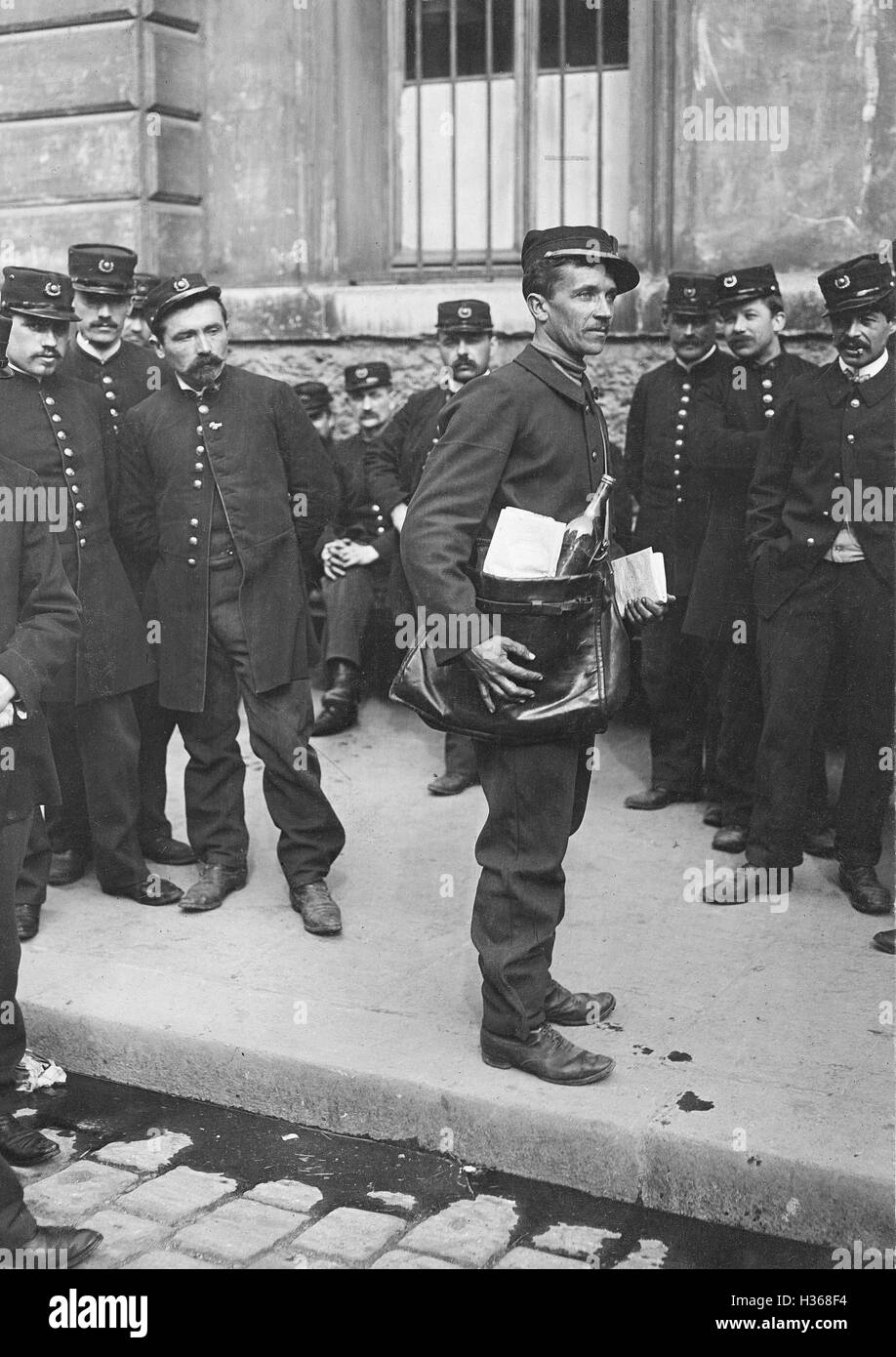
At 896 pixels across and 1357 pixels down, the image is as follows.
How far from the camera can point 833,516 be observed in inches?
221

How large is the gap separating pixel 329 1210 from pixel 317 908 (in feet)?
5.58

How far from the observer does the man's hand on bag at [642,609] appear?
4.22 metres

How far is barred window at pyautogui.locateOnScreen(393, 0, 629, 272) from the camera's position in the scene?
27.4 ft

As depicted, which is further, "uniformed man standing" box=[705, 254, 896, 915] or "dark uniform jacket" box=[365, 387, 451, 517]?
"dark uniform jacket" box=[365, 387, 451, 517]

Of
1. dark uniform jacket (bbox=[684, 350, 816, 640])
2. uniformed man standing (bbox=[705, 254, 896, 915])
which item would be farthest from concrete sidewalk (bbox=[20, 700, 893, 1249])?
dark uniform jacket (bbox=[684, 350, 816, 640])

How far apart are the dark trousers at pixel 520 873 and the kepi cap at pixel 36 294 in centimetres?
218

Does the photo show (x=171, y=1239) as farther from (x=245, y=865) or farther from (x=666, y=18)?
(x=666, y=18)

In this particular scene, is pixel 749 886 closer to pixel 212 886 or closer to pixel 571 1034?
pixel 571 1034

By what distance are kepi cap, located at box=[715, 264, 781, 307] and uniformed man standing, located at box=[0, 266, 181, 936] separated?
7.79ft

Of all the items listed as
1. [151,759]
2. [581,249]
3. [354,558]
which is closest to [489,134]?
[354,558]

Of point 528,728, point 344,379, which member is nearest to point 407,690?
point 528,728

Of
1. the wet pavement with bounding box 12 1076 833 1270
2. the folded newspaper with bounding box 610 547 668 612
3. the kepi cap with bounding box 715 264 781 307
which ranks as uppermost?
the kepi cap with bounding box 715 264 781 307

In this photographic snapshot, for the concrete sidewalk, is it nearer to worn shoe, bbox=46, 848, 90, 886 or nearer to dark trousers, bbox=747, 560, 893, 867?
worn shoe, bbox=46, 848, 90, 886

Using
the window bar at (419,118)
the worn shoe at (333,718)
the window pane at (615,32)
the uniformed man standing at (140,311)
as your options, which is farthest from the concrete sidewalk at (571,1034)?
the window pane at (615,32)
